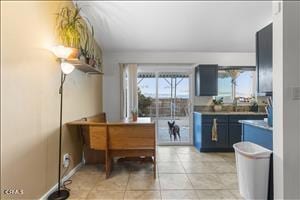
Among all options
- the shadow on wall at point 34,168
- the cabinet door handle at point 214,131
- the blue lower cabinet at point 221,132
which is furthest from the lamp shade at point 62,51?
the cabinet door handle at point 214,131

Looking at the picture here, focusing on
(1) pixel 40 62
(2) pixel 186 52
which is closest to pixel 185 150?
(2) pixel 186 52

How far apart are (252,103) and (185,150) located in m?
2.18

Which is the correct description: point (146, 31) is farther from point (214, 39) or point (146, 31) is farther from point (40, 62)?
point (40, 62)

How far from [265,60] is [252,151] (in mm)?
1120

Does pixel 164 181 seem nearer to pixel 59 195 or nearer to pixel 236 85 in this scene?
pixel 59 195

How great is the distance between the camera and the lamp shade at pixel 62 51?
242 centimetres

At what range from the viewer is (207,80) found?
16.5 feet

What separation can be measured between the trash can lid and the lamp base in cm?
211

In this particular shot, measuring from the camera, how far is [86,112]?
3.95 meters

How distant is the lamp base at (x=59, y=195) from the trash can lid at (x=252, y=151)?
2110mm

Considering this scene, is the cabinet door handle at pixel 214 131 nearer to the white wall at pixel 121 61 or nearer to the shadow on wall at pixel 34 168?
the white wall at pixel 121 61

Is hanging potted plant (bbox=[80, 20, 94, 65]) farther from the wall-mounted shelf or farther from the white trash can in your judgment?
the white trash can

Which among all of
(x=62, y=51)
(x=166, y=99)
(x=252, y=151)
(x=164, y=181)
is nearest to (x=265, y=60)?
(x=252, y=151)
